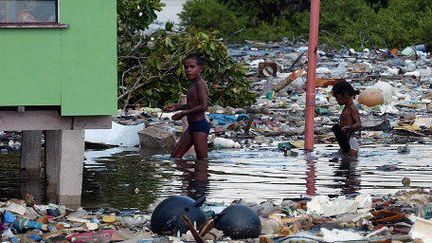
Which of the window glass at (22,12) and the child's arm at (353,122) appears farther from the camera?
the child's arm at (353,122)

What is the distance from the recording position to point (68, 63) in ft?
39.2

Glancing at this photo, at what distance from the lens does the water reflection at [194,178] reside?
12.8 m

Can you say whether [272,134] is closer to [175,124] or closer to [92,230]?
[175,124]

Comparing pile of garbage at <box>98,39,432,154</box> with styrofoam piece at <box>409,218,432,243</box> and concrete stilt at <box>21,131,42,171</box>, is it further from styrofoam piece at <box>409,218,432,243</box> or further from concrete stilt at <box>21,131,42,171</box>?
styrofoam piece at <box>409,218,432,243</box>

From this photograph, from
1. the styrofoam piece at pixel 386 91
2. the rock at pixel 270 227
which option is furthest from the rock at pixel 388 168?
the styrofoam piece at pixel 386 91

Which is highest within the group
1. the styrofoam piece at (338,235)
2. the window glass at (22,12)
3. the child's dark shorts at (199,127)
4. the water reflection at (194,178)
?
the window glass at (22,12)

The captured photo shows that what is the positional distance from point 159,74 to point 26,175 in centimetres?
641

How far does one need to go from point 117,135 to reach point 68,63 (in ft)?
20.4

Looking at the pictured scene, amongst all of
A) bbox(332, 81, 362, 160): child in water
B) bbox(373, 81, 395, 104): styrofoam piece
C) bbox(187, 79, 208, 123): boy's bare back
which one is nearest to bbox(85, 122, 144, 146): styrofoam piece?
bbox(187, 79, 208, 123): boy's bare back

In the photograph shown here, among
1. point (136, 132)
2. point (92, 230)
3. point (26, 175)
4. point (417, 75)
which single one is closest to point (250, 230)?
point (92, 230)

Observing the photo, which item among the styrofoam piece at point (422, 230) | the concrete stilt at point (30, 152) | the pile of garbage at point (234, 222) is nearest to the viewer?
the styrofoam piece at point (422, 230)

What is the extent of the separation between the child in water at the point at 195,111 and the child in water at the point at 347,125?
6.02 feet

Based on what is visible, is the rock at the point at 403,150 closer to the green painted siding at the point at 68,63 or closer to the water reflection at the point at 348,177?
the water reflection at the point at 348,177

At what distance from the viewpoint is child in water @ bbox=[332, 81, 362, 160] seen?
643 inches
